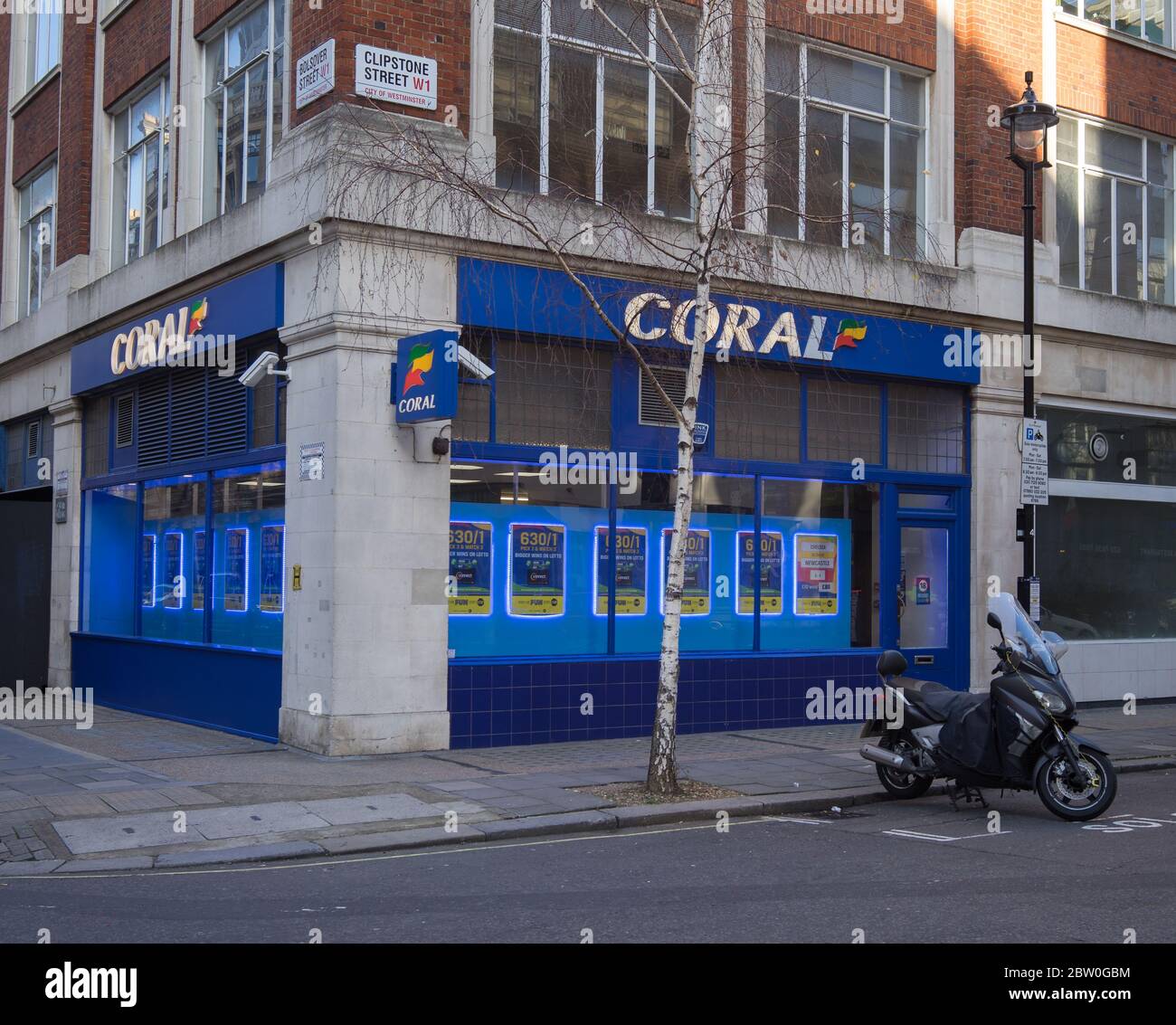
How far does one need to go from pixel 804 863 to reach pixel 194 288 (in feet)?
34.6

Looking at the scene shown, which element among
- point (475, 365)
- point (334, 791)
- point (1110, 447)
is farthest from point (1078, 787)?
point (1110, 447)

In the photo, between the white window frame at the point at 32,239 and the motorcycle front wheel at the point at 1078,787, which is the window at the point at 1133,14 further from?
the white window frame at the point at 32,239

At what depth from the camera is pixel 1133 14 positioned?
19.8 meters

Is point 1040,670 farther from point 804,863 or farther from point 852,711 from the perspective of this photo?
point 852,711

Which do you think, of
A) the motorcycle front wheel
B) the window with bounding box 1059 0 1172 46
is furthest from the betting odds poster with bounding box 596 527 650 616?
the window with bounding box 1059 0 1172 46

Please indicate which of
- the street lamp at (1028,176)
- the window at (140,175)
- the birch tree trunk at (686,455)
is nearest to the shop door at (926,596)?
the street lamp at (1028,176)

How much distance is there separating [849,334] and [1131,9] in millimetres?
8074

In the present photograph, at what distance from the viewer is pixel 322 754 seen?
12828mm

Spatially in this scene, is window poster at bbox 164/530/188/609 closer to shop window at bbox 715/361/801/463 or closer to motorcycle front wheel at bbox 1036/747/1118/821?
shop window at bbox 715/361/801/463

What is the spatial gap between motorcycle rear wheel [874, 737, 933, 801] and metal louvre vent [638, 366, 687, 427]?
508cm

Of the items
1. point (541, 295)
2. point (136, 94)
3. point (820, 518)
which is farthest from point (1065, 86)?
point (136, 94)

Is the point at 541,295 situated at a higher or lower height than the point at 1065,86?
lower

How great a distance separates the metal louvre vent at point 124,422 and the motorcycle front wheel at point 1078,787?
1288 cm

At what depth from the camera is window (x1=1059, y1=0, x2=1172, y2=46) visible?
19192 mm
